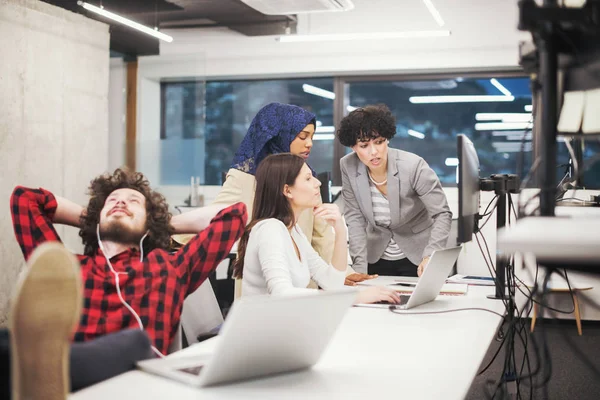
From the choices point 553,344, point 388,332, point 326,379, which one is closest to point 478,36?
point 553,344

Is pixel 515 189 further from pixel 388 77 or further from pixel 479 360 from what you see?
pixel 388 77

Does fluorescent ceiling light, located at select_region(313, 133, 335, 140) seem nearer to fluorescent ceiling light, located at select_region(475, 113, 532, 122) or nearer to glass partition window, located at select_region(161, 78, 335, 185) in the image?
glass partition window, located at select_region(161, 78, 335, 185)


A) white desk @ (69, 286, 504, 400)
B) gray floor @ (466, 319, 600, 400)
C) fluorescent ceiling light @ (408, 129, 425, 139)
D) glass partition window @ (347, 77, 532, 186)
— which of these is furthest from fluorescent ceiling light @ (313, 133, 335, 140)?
white desk @ (69, 286, 504, 400)

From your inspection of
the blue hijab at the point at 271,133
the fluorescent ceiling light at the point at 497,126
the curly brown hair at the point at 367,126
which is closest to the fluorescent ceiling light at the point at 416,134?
the fluorescent ceiling light at the point at 497,126

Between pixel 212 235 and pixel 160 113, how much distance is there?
5.26 metres

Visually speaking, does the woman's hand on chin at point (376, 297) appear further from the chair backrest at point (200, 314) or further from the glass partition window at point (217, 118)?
the glass partition window at point (217, 118)

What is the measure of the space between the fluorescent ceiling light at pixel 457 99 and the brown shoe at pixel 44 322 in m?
6.13

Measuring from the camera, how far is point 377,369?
4.96 feet

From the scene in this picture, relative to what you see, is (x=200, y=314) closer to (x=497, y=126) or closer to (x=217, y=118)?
(x=497, y=126)

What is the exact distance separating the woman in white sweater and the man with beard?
0.44ft

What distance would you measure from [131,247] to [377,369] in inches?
39.2

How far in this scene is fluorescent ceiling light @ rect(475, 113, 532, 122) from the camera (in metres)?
6.52

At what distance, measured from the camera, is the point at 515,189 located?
2.66 meters

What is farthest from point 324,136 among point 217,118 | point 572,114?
point 572,114
